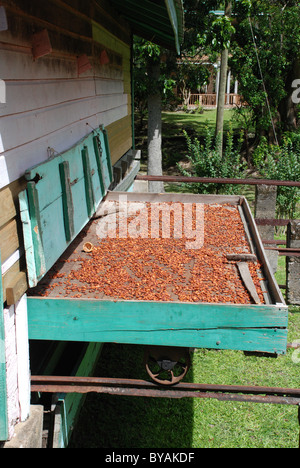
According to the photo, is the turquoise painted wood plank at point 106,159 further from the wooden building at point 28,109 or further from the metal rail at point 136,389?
the metal rail at point 136,389

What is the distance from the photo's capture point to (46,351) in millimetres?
4180

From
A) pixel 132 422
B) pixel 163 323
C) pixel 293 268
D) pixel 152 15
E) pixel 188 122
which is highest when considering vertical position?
pixel 152 15

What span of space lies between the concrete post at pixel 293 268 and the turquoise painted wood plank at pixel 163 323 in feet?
13.0

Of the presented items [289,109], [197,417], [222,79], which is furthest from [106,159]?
[289,109]

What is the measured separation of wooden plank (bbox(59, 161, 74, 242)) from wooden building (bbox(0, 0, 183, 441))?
158mm

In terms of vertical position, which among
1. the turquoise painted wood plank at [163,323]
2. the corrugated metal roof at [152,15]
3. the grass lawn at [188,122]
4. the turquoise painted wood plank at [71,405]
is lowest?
the grass lawn at [188,122]

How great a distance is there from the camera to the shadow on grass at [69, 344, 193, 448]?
4.52m

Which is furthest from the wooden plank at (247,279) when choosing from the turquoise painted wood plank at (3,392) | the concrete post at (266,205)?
the concrete post at (266,205)

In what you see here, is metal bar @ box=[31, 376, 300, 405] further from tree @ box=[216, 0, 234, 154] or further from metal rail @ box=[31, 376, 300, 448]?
tree @ box=[216, 0, 234, 154]

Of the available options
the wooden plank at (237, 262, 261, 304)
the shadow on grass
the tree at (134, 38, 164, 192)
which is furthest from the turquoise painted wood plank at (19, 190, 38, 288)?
the tree at (134, 38, 164, 192)

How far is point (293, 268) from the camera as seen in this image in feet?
21.3

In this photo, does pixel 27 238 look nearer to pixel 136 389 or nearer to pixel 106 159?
pixel 136 389

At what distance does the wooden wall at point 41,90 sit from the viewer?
251cm

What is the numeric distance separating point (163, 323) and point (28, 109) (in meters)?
1.48
